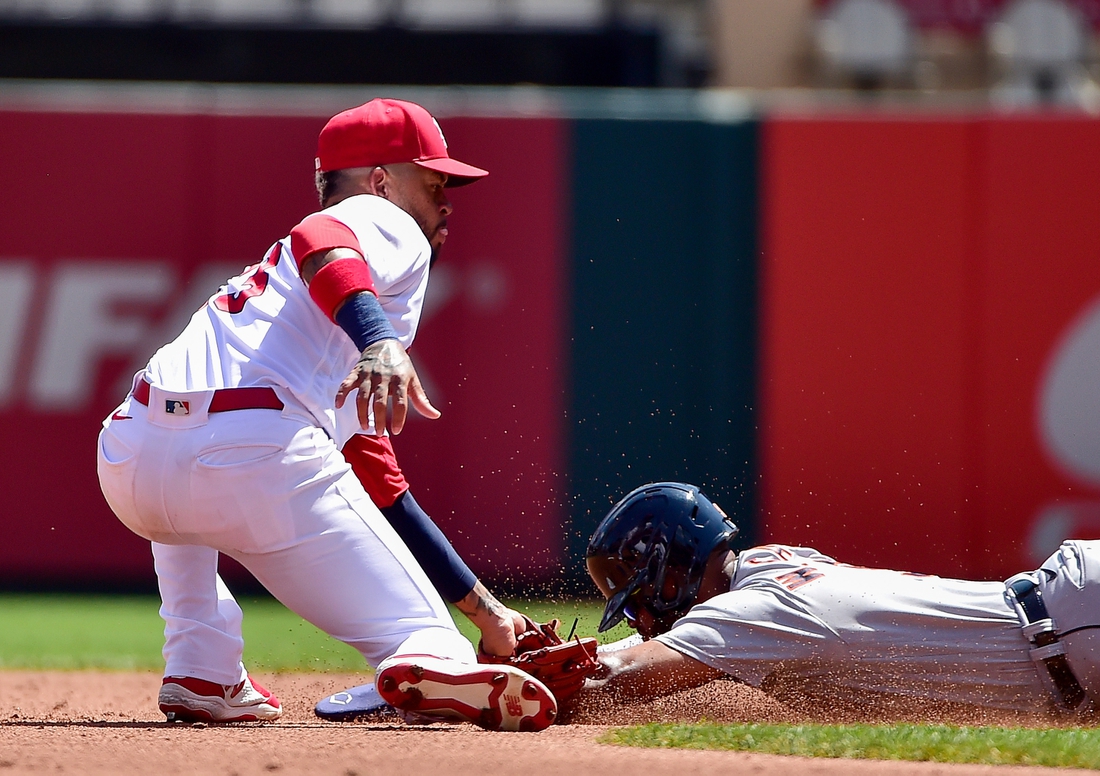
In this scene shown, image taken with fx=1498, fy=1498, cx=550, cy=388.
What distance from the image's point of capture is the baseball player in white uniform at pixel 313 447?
3.00 m

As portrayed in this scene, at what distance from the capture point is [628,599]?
3.73 metres

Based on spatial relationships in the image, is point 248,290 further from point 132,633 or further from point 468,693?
point 132,633

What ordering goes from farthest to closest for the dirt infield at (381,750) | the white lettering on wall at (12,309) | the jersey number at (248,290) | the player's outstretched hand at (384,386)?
1. the white lettering on wall at (12,309)
2. the jersey number at (248,290)
3. the player's outstretched hand at (384,386)
4. the dirt infield at (381,750)

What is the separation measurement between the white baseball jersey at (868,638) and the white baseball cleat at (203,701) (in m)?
1.04

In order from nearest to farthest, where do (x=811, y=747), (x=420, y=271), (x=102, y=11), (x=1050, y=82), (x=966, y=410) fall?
(x=811, y=747) → (x=420, y=271) → (x=966, y=410) → (x=102, y=11) → (x=1050, y=82)

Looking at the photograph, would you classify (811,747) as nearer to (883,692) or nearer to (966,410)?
(883,692)

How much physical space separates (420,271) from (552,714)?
0.99 metres

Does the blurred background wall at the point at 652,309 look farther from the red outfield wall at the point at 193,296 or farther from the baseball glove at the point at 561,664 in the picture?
the baseball glove at the point at 561,664

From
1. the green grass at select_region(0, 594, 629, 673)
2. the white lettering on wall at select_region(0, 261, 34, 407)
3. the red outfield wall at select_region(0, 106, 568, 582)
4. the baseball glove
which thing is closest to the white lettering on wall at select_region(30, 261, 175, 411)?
the red outfield wall at select_region(0, 106, 568, 582)

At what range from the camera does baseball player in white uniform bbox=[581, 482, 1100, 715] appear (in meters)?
3.41

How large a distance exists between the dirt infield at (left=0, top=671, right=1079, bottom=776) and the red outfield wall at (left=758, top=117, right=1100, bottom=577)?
163 inches

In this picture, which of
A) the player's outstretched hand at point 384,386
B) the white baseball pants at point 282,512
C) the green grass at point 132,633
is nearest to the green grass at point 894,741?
the white baseball pants at point 282,512

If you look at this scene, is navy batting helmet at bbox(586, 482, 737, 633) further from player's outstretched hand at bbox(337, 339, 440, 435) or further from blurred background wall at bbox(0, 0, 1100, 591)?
blurred background wall at bbox(0, 0, 1100, 591)

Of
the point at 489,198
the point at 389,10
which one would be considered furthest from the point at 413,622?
the point at 389,10
